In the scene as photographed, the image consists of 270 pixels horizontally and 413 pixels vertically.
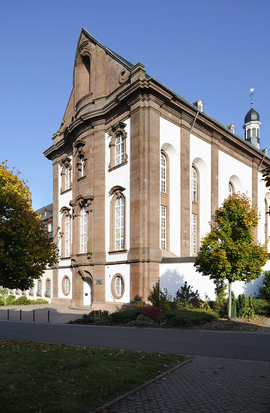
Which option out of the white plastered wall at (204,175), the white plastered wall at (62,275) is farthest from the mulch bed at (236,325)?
the white plastered wall at (62,275)

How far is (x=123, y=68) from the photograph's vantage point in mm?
27359

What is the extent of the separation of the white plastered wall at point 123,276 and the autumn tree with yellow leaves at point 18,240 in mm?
10591

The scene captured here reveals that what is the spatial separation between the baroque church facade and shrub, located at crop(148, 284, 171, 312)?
44 centimetres

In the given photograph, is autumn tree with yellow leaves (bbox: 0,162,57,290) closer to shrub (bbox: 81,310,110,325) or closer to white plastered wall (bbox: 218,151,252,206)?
shrub (bbox: 81,310,110,325)

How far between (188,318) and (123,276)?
9.22m

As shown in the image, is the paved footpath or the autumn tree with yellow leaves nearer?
the paved footpath

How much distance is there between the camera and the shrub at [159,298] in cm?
2065

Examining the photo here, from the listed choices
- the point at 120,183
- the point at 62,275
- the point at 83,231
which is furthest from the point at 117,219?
the point at 62,275

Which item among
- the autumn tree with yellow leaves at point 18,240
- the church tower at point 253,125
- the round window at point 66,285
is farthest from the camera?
the church tower at point 253,125

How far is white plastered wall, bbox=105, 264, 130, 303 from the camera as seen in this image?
24.5 m

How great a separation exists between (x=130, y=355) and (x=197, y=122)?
23.7m

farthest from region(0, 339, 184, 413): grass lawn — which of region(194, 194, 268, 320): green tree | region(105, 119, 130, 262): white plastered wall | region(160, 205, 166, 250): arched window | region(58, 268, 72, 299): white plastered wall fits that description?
region(58, 268, 72, 299): white plastered wall

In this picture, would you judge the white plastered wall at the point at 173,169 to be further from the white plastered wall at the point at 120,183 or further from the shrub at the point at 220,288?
the shrub at the point at 220,288

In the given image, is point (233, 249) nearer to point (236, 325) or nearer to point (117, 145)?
point (236, 325)
